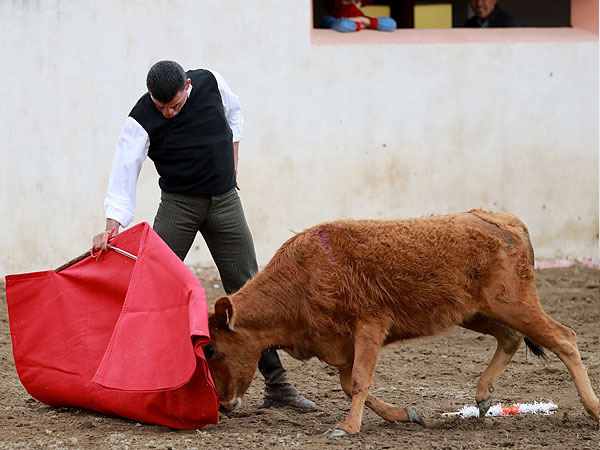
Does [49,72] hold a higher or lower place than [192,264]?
higher

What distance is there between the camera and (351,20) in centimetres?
985

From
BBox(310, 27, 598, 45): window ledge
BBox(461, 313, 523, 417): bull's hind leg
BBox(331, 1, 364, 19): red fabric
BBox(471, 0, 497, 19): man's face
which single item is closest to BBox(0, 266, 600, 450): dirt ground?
BBox(461, 313, 523, 417): bull's hind leg

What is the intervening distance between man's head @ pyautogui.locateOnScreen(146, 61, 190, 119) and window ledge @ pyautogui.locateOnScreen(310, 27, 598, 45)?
451 centimetres

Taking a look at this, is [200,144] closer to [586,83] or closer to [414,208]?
[414,208]

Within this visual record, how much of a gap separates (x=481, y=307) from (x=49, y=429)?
2.42 metres

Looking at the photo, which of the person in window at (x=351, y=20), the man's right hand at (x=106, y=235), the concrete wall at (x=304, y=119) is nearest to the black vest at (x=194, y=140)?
the man's right hand at (x=106, y=235)

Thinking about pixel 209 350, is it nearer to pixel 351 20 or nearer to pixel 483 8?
pixel 351 20

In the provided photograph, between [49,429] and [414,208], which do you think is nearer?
[49,429]

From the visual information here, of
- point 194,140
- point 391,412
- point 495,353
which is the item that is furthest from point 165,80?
point 495,353

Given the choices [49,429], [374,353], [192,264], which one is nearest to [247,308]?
[374,353]

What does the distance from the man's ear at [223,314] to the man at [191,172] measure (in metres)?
0.68

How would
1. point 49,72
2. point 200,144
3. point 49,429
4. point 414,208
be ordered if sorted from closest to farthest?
1. point 49,429
2. point 200,144
3. point 49,72
4. point 414,208

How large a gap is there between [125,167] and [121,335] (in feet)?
3.30

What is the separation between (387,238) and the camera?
5148 millimetres
